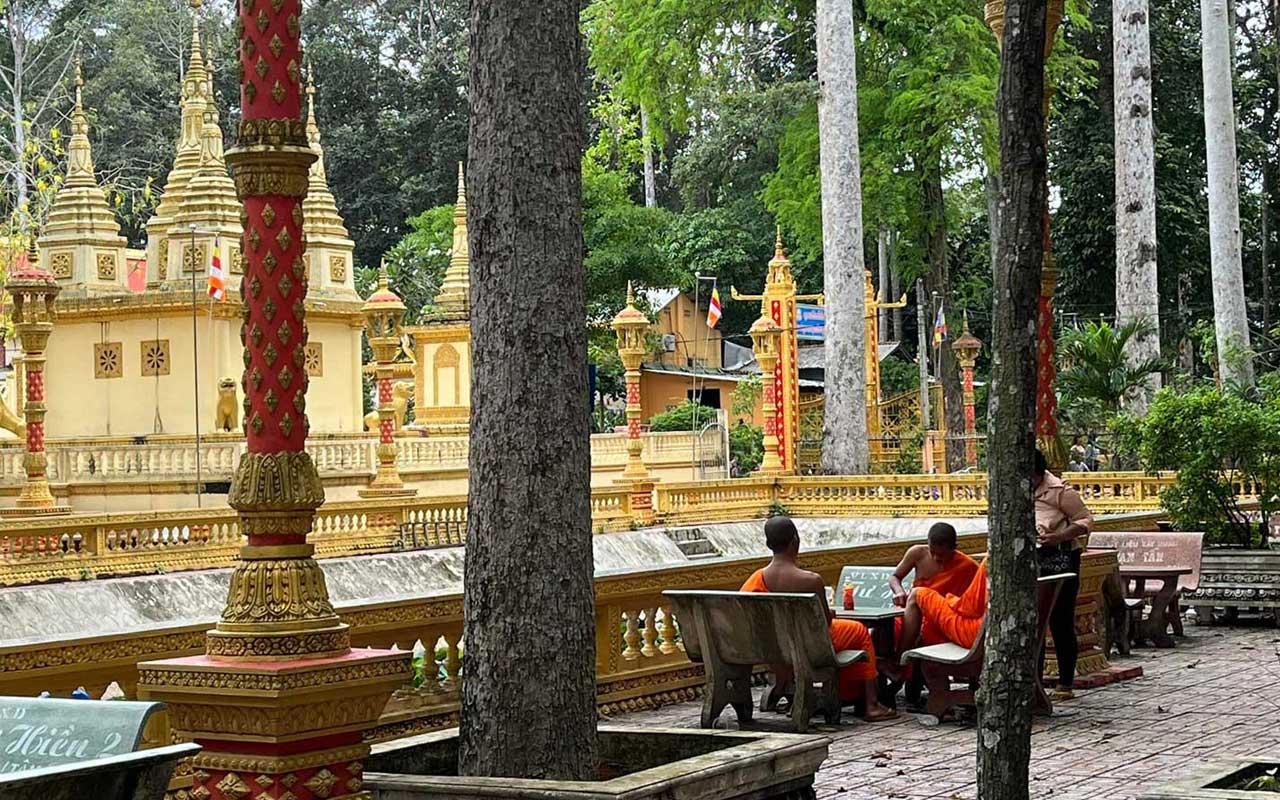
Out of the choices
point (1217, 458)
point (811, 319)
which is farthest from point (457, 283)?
point (1217, 458)

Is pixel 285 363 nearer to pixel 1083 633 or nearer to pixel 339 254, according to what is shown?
pixel 1083 633

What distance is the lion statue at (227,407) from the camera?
97.0ft

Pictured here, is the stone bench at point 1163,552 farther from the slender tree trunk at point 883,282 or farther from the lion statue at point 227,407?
the slender tree trunk at point 883,282

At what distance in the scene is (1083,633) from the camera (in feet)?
44.4

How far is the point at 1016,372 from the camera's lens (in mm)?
6781

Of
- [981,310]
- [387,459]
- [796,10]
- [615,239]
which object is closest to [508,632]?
[387,459]

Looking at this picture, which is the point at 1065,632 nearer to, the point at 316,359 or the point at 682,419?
the point at 316,359

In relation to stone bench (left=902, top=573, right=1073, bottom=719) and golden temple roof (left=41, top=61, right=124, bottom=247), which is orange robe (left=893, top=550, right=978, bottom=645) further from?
golden temple roof (left=41, top=61, right=124, bottom=247)

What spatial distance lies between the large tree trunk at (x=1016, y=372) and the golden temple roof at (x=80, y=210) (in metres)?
26.4

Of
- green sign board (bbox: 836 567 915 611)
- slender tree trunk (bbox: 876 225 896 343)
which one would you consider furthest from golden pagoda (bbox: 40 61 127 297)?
green sign board (bbox: 836 567 915 611)

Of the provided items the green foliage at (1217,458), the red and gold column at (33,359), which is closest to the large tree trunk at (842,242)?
the green foliage at (1217,458)

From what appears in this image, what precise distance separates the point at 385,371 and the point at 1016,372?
2050 cm

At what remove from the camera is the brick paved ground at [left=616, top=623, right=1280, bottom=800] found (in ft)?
30.7

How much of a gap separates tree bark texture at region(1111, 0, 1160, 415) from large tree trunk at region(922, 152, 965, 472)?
705 centimetres
